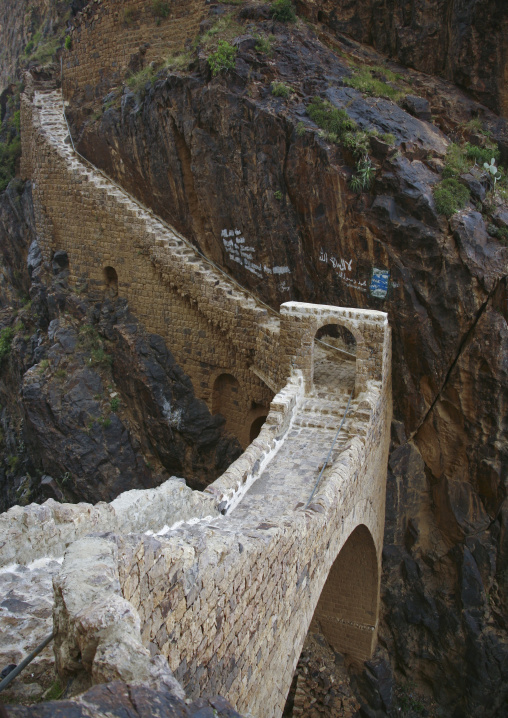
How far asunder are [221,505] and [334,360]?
6.60 metres

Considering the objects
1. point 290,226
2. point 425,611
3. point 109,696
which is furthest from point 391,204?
point 109,696

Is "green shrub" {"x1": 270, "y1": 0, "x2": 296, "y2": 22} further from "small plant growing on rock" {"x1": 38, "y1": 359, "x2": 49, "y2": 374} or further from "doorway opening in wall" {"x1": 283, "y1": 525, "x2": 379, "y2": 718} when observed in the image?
"doorway opening in wall" {"x1": 283, "y1": 525, "x2": 379, "y2": 718}

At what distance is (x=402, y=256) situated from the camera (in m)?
13.5

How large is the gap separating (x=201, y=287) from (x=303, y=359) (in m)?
4.36

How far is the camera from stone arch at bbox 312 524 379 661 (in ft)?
48.8

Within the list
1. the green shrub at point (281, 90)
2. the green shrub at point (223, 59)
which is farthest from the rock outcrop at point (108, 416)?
the green shrub at point (281, 90)

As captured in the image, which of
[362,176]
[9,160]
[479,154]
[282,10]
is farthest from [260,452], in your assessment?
[9,160]

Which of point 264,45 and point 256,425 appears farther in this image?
point 256,425

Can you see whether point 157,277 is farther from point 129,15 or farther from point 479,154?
point 479,154

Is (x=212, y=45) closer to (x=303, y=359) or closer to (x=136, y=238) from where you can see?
(x=136, y=238)

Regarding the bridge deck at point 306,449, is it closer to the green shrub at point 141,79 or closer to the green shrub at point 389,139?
the green shrub at point 389,139

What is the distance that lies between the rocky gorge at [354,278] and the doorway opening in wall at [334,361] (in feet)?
3.35

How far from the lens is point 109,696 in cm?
356

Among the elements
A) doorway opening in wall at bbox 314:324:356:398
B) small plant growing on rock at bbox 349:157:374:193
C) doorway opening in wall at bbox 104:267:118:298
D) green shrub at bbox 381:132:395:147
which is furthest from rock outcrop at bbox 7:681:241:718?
doorway opening in wall at bbox 104:267:118:298
